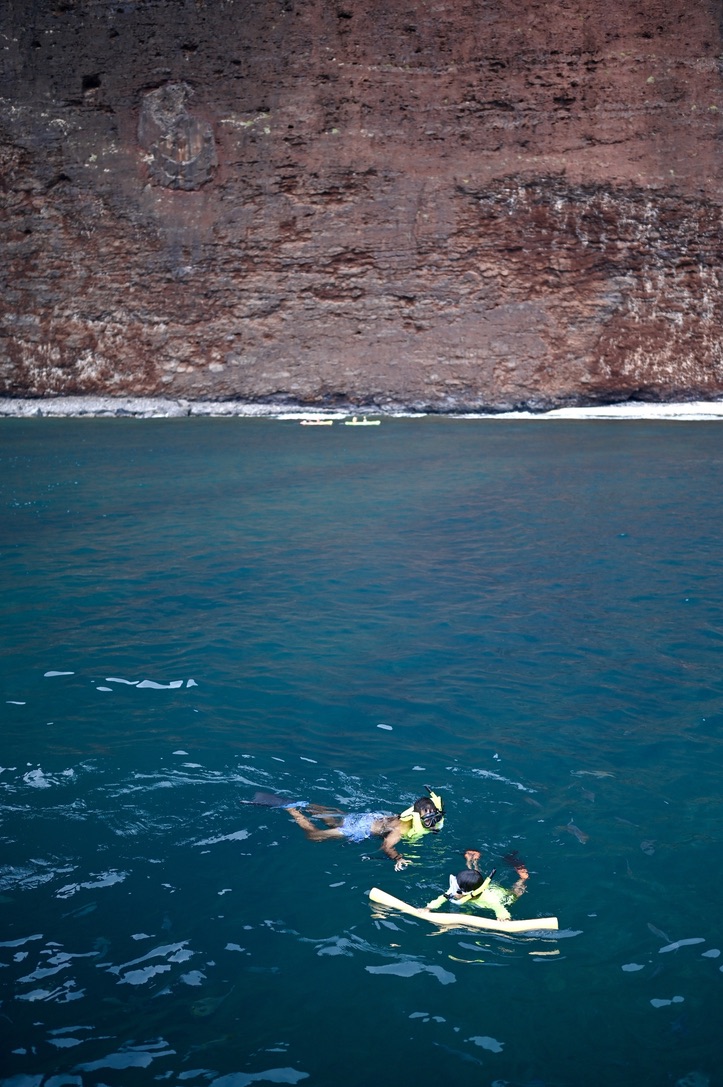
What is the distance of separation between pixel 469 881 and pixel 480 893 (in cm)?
7

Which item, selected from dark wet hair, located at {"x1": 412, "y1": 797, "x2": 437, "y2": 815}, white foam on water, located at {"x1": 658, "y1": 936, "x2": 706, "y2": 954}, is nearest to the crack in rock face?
dark wet hair, located at {"x1": 412, "y1": 797, "x2": 437, "y2": 815}

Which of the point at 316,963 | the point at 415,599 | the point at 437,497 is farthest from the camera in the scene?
the point at 437,497

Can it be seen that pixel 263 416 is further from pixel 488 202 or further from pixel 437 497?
pixel 437 497

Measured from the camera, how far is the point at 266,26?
2048 centimetres

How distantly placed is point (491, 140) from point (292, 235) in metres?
4.53

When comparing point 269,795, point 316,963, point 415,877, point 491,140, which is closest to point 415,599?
point 269,795

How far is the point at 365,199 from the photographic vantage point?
2105cm

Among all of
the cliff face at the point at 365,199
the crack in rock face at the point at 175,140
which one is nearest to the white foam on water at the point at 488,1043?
the cliff face at the point at 365,199

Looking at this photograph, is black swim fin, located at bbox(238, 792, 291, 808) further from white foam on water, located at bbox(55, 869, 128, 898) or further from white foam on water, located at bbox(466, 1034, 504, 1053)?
white foam on water, located at bbox(466, 1034, 504, 1053)

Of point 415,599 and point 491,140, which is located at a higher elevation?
point 491,140

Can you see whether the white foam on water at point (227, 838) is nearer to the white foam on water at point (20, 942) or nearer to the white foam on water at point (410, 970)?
the white foam on water at point (20, 942)

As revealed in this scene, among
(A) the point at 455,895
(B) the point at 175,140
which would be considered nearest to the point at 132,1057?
(A) the point at 455,895

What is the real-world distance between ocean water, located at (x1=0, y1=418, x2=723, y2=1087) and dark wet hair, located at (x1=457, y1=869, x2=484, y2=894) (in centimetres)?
20

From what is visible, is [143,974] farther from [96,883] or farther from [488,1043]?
[488,1043]
